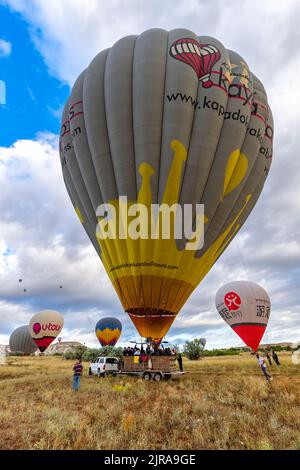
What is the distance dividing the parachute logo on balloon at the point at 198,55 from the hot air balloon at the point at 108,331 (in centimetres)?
4513

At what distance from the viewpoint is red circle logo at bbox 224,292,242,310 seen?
30672 mm

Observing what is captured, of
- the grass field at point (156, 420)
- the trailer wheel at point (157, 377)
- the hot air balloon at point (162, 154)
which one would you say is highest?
the hot air balloon at point (162, 154)

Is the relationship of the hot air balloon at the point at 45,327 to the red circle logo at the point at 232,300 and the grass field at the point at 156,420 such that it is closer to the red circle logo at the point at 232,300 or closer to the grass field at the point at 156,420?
the red circle logo at the point at 232,300

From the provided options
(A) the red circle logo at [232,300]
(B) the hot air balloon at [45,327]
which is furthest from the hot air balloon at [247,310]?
(B) the hot air balloon at [45,327]

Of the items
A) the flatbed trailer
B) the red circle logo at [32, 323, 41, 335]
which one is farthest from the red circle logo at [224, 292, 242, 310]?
the red circle logo at [32, 323, 41, 335]

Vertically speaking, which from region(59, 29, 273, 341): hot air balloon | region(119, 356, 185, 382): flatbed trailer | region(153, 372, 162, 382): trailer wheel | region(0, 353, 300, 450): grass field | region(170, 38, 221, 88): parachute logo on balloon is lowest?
region(0, 353, 300, 450): grass field

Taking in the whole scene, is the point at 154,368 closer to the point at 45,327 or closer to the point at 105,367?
the point at 105,367

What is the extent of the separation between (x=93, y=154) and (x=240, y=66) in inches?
374

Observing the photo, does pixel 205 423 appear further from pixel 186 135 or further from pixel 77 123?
pixel 77 123

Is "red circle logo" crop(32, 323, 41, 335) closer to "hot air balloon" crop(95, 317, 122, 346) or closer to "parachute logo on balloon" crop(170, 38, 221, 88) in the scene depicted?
"hot air balloon" crop(95, 317, 122, 346)

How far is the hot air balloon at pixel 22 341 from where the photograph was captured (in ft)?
232

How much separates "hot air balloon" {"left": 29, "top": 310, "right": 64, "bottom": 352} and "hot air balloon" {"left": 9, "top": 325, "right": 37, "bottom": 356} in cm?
1820

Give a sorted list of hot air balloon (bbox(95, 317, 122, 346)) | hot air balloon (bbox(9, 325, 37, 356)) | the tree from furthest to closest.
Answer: hot air balloon (bbox(9, 325, 37, 356)), hot air balloon (bbox(95, 317, 122, 346)), the tree
